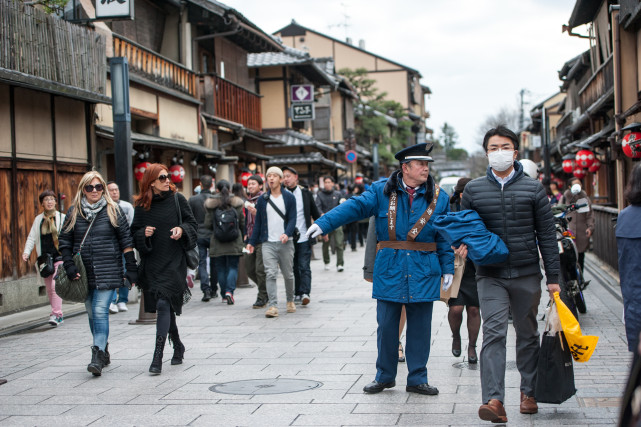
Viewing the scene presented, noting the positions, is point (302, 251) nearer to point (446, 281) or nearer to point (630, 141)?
point (630, 141)

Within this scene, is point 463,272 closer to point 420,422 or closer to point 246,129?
point 420,422

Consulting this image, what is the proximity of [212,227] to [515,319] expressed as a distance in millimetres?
8236

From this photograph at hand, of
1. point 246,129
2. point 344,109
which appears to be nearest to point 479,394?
point 246,129

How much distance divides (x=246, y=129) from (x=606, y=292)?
50.3ft

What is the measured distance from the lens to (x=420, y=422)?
5742 mm

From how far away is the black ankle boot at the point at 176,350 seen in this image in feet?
27.2

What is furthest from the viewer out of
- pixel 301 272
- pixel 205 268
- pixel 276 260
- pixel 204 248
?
pixel 204 248

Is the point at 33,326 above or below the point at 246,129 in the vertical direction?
below

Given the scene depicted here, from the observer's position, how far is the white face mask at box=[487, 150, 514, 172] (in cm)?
591

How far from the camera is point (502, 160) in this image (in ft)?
19.4

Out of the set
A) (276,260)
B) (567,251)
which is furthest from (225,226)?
(567,251)

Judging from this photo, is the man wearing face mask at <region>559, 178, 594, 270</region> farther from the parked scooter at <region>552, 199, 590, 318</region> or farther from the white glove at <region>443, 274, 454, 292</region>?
the white glove at <region>443, 274, 454, 292</region>

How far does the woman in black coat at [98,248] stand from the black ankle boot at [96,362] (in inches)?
0.4

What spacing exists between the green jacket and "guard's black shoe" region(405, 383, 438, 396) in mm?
6903
